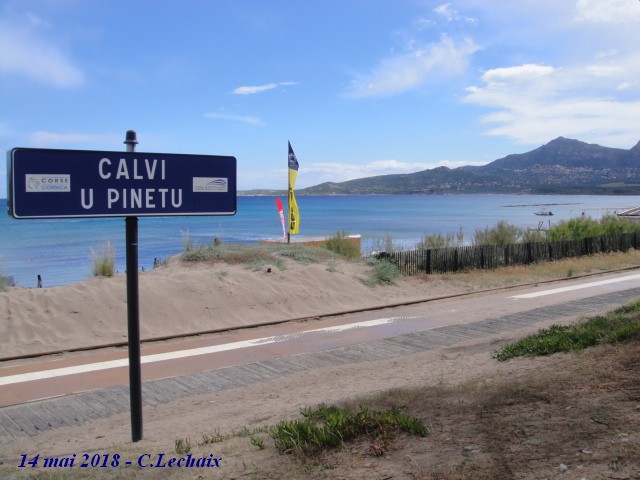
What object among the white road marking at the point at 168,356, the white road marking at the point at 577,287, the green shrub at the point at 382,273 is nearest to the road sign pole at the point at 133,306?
the white road marking at the point at 168,356

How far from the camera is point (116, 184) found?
4.58 metres

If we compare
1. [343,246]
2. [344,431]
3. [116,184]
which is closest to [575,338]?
[344,431]

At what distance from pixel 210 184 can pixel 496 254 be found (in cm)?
1818

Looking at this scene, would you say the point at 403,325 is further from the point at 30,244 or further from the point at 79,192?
the point at 30,244

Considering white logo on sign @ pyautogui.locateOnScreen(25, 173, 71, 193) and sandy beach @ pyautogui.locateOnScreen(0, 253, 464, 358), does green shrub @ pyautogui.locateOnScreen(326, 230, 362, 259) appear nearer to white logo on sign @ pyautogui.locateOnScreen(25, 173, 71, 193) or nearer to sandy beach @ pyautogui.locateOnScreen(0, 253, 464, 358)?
sandy beach @ pyautogui.locateOnScreen(0, 253, 464, 358)

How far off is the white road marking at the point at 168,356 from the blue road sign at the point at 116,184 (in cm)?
495

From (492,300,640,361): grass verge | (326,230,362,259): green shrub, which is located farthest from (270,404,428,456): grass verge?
(326,230,362,259): green shrub

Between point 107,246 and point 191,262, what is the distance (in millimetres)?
2262

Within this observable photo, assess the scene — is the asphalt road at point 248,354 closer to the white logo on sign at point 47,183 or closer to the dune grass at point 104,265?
the white logo on sign at point 47,183

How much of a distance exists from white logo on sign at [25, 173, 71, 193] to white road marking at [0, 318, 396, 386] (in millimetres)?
4968

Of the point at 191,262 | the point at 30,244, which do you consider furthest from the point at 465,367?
the point at 30,244

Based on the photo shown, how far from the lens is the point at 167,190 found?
4.79m

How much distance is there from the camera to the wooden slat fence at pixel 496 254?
19141 mm

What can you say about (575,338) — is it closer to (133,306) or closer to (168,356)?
(133,306)
